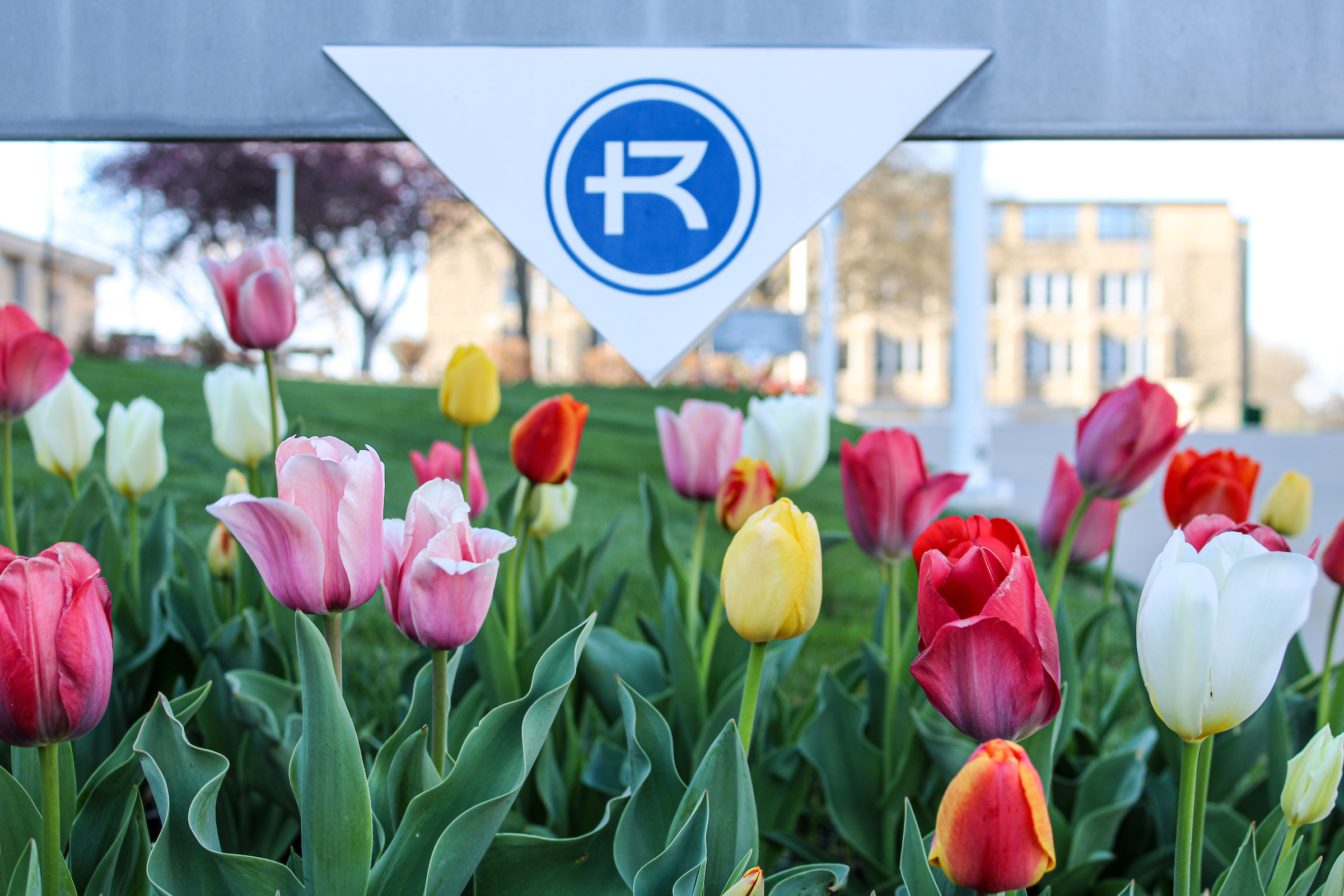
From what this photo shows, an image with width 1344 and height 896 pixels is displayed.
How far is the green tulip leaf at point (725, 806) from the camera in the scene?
25.1 inches

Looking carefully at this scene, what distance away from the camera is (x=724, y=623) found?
1.16 meters

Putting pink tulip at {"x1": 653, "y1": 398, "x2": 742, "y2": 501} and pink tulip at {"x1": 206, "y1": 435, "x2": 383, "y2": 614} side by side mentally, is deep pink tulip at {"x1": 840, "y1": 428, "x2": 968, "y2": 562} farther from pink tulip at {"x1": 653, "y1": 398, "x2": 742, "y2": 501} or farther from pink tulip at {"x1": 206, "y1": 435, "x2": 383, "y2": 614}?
pink tulip at {"x1": 206, "y1": 435, "x2": 383, "y2": 614}

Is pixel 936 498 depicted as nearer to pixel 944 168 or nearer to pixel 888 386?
pixel 944 168

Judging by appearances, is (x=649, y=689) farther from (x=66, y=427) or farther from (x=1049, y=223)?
(x=1049, y=223)

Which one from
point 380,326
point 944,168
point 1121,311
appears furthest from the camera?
point 1121,311

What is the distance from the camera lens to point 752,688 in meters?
0.66

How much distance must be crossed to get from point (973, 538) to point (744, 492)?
470 mm

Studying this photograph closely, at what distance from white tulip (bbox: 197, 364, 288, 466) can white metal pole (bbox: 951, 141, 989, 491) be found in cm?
419

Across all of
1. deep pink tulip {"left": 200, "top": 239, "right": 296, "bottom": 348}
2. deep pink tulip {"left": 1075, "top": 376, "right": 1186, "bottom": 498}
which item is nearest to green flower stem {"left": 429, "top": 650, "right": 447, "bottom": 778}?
deep pink tulip {"left": 200, "top": 239, "right": 296, "bottom": 348}

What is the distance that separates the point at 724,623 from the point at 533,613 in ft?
0.81

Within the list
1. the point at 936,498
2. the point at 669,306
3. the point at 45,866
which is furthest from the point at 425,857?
the point at 936,498

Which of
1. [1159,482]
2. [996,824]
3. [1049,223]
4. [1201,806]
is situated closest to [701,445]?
[1201,806]

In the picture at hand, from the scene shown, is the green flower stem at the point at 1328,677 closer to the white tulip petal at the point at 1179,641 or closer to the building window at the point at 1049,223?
the white tulip petal at the point at 1179,641

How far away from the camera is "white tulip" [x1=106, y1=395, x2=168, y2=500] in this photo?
4.19ft
